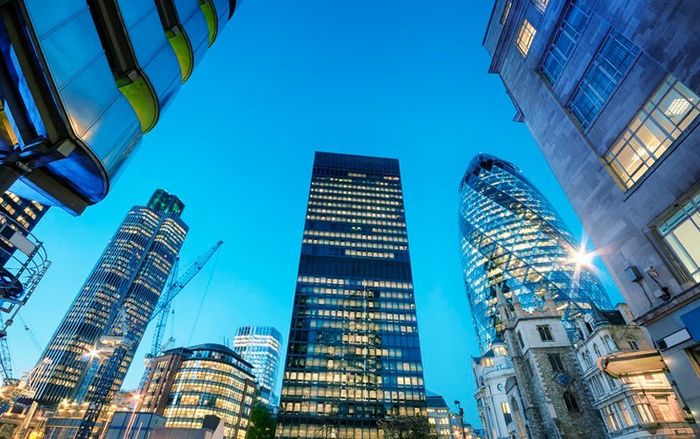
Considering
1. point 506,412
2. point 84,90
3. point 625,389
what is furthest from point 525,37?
point 506,412

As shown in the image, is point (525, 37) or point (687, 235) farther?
point (525, 37)

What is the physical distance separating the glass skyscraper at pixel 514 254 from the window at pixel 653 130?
95.2 metres

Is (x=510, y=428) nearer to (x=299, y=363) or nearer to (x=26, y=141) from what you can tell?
(x=299, y=363)

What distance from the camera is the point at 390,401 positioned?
102 meters

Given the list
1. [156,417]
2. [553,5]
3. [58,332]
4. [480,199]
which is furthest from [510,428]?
[58,332]

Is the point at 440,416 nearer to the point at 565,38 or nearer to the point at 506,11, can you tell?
the point at 506,11

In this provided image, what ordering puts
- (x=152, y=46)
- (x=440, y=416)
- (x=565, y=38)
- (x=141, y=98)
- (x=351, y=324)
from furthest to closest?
1. (x=440, y=416)
2. (x=351, y=324)
3. (x=565, y=38)
4. (x=152, y=46)
5. (x=141, y=98)

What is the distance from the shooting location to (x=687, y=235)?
16188 mm

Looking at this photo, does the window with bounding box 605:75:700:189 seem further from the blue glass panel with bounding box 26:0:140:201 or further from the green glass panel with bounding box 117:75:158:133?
the blue glass panel with bounding box 26:0:140:201

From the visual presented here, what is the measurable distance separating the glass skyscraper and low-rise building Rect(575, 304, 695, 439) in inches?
2462

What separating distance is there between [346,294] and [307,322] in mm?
17395

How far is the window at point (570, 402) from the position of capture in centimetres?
4596

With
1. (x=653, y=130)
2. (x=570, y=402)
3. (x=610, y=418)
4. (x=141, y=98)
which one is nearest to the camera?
(x=141, y=98)

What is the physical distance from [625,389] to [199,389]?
12173cm
